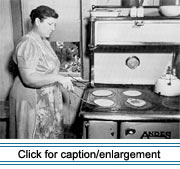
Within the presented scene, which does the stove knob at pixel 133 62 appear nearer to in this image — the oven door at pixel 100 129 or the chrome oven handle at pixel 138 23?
the chrome oven handle at pixel 138 23

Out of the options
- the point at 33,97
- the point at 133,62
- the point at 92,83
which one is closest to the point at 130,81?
the point at 133,62

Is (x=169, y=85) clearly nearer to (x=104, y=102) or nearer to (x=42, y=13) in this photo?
(x=104, y=102)

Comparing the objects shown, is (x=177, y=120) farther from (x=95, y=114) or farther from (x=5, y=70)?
(x=5, y=70)

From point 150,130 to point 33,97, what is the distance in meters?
0.87

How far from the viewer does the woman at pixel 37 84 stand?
5.83 feet

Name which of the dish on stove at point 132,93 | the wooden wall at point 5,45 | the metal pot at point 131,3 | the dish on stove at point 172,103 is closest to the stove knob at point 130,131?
the dish on stove at point 172,103

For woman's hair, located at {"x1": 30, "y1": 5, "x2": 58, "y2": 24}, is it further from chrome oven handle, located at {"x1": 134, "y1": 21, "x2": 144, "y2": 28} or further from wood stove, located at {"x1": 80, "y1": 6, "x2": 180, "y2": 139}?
chrome oven handle, located at {"x1": 134, "y1": 21, "x2": 144, "y2": 28}

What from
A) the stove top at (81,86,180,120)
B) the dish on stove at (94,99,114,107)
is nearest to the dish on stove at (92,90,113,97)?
the stove top at (81,86,180,120)

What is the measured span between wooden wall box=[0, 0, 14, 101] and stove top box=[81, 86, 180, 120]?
878 mm

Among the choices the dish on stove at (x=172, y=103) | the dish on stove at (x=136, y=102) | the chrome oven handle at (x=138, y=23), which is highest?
the chrome oven handle at (x=138, y=23)

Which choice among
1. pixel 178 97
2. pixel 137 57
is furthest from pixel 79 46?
pixel 178 97

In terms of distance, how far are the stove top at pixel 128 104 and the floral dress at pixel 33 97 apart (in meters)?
0.28

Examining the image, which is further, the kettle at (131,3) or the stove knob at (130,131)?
the kettle at (131,3)

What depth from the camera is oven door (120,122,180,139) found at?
6.08 ft
